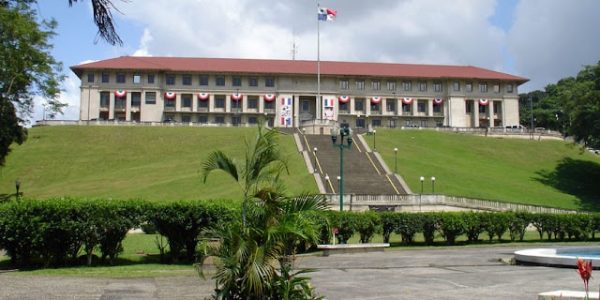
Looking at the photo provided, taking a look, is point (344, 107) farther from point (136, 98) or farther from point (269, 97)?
point (136, 98)

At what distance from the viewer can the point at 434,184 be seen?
49094mm

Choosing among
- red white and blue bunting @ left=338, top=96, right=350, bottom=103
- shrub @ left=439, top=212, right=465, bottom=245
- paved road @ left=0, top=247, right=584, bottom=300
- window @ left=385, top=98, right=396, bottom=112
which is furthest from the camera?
window @ left=385, top=98, right=396, bottom=112

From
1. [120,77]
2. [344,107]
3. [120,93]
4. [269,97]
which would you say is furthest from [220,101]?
[344,107]

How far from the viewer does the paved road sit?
11414mm

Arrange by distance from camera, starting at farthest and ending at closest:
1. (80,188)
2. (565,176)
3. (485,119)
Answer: (485,119) < (565,176) < (80,188)

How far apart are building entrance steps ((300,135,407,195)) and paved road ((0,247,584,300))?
2902 cm

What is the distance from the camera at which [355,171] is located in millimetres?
54219

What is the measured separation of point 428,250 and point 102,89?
281 ft

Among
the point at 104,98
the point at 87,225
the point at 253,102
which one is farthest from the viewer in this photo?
the point at 253,102

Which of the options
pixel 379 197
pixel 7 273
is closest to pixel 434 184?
pixel 379 197

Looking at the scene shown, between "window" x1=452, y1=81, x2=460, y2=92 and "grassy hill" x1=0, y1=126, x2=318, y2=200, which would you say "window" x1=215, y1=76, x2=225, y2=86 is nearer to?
"grassy hill" x1=0, y1=126, x2=318, y2=200

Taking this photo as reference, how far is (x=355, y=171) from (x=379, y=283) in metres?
41.0

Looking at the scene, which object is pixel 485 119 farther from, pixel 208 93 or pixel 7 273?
pixel 7 273

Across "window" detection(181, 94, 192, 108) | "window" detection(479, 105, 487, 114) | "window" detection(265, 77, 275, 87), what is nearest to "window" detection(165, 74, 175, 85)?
"window" detection(181, 94, 192, 108)
